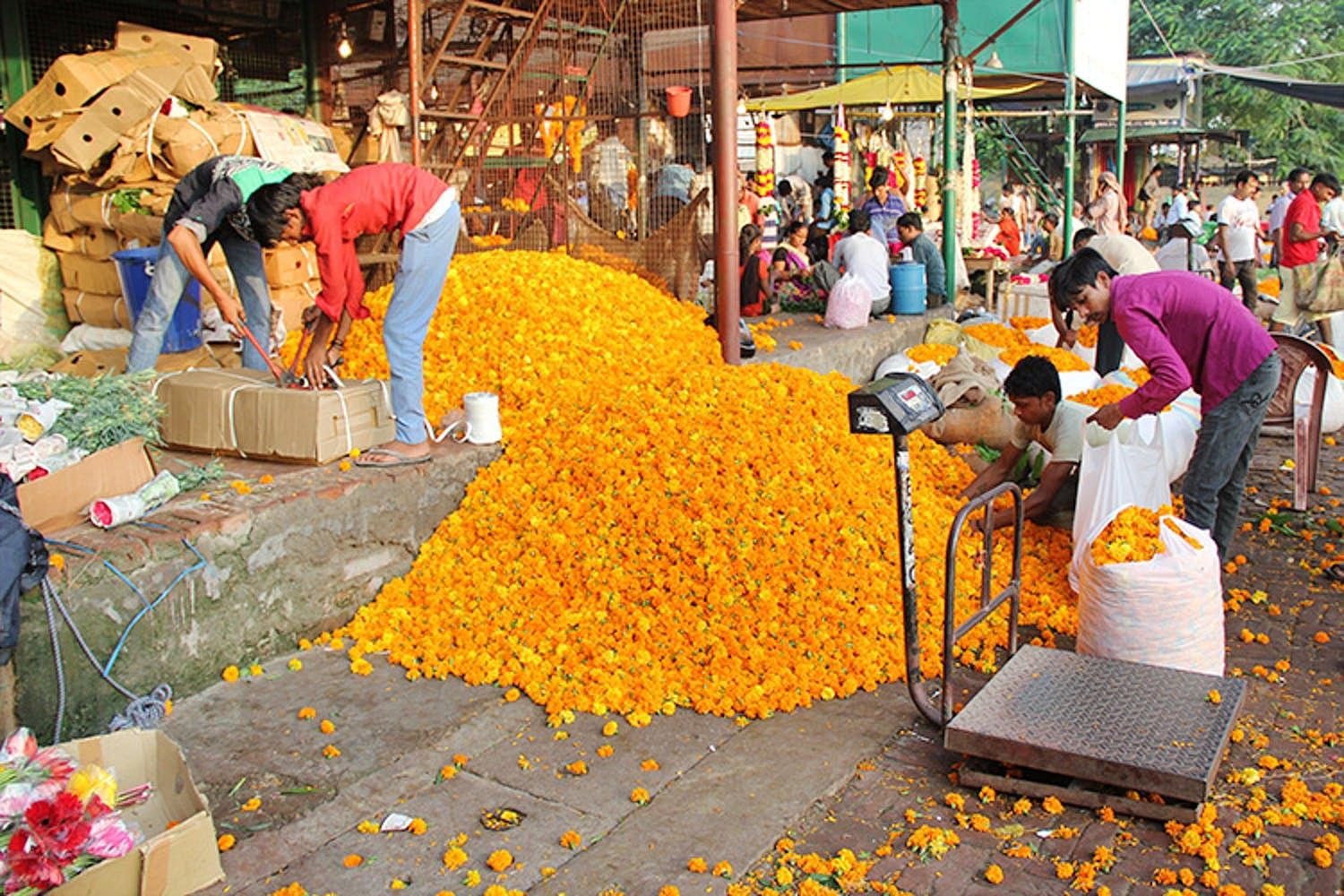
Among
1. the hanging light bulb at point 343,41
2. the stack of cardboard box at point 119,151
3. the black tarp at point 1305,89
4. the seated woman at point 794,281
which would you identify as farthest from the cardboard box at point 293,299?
the black tarp at point 1305,89

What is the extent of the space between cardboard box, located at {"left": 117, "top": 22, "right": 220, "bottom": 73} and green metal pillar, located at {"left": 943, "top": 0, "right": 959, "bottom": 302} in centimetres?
660

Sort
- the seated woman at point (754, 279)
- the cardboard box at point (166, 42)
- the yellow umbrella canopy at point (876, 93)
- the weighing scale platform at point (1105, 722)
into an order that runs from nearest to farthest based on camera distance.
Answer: the weighing scale platform at point (1105, 722) < the cardboard box at point (166, 42) < the seated woman at point (754, 279) < the yellow umbrella canopy at point (876, 93)

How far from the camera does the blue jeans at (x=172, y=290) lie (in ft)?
19.3

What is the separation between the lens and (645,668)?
432 cm

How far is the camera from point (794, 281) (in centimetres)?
1135

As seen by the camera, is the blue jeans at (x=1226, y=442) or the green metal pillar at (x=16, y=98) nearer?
the blue jeans at (x=1226, y=442)

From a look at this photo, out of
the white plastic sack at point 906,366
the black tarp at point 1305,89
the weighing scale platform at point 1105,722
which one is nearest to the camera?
the weighing scale platform at point 1105,722

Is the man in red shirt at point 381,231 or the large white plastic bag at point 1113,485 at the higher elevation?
the man in red shirt at point 381,231

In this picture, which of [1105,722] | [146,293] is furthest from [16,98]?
[1105,722]

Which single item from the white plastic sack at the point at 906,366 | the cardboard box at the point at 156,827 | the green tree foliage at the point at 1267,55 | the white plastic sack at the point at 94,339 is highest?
the green tree foliage at the point at 1267,55

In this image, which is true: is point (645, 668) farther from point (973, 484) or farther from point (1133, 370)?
point (1133, 370)

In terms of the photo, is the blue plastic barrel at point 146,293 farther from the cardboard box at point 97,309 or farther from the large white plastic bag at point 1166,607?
the large white plastic bag at point 1166,607

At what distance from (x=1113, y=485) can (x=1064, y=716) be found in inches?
61.5

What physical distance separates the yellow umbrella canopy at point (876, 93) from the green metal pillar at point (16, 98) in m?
9.24
